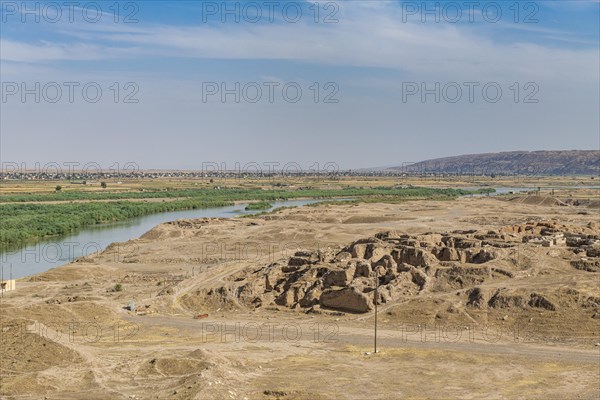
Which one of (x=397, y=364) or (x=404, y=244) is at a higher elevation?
(x=404, y=244)

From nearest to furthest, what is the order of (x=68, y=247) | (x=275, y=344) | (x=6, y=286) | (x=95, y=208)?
(x=275, y=344) → (x=6, y=286) → (x=68, y=247) → (x=95, y=208)

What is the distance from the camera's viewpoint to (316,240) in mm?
60000

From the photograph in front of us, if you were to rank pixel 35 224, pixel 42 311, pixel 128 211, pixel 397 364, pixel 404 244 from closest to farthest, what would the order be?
1. pixel 397 364
2. pixel 42 311
3. pixel 404 244
4. pixel 35 224
5. pixel 128 211

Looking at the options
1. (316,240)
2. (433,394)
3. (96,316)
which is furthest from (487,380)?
(316,240)

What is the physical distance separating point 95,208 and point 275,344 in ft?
210

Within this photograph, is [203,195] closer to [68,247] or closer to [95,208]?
[95,208]

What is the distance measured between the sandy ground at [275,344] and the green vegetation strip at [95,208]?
2224 cm

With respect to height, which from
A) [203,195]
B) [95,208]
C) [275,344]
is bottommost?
[275,344]

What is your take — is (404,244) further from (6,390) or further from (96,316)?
(6,390)

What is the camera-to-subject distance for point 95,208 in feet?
279

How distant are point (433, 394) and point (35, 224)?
54.9 meters

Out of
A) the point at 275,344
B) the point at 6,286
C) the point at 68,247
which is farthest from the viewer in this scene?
the point at 68,247

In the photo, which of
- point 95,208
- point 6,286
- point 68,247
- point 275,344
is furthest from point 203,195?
point 275,344

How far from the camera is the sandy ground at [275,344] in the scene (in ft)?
69.7
